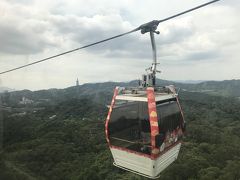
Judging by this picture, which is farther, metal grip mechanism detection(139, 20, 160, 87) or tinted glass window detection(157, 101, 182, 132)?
tinted glass window detection(157, 101, 182, 132)

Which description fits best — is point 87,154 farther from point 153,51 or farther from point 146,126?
point 153,51

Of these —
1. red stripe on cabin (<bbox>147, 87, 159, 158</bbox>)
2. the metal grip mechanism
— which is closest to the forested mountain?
the metal grip mechanism

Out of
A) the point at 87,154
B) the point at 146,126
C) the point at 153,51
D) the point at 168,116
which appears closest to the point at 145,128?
the point at 146,126

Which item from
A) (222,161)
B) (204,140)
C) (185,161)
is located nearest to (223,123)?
(204,140)

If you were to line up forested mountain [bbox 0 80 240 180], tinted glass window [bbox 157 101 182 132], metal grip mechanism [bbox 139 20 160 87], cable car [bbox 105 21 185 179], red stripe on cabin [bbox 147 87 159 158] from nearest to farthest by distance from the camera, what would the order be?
metal grip mechanism [bbox 139 20 160 87] < red stripe on cabin [bbox 147 87 159 158] < cable car [bbox 105 21 185 179] < tinted glass window [bbox 157 101 182 132] < forested mountain [bbox 0 80 240 180]

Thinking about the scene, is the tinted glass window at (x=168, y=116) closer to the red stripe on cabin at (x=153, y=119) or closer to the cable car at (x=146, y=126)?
the cable car at (x=146, y=126)

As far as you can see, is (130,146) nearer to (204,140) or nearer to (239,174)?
(239,174)

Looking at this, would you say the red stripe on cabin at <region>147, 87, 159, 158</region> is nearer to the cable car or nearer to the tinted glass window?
the cable car
